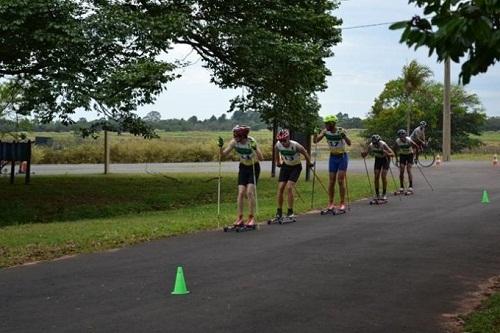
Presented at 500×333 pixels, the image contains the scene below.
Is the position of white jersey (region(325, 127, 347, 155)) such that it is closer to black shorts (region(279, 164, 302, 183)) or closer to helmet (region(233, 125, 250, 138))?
black shorts (region(279, 164, 302, 183))

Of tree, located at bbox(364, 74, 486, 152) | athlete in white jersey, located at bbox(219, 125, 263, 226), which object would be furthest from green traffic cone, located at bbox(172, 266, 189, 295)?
tree, located at bbox(364, 74, 486, 152)

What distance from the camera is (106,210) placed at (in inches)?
724

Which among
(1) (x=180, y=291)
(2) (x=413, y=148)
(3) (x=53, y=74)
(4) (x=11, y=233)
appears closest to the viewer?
(1) (x=180, y=291)

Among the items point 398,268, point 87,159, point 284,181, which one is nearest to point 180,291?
point 398,268

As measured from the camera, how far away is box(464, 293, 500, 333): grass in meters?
6.20

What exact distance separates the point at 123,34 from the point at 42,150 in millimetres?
29680

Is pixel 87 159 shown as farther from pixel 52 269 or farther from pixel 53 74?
pixel 52 269

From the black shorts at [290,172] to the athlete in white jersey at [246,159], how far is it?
875 mm

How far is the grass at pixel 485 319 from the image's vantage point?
20.3ft

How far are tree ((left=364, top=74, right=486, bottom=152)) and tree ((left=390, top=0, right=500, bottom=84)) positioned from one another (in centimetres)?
5645

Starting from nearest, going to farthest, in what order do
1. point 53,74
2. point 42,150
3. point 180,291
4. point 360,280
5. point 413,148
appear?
point 180,291, point 360,280, point 53,74, point 413,148, point 42,150

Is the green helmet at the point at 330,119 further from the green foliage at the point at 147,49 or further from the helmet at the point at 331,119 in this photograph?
the green foliage at the point at 147,49

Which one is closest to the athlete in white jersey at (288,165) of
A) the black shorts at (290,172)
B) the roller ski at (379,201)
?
the black shorts at (290,172)

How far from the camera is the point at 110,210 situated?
724 inches
